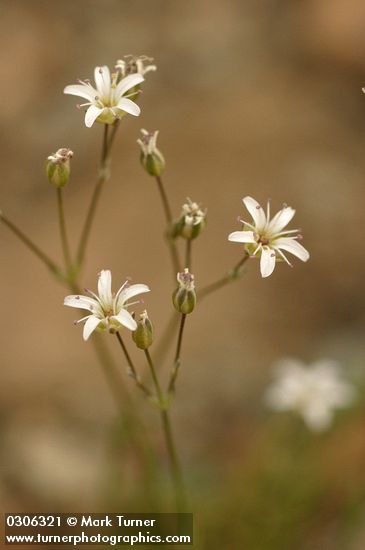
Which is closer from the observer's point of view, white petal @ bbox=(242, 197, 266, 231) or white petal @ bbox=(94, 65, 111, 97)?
white petal @ bbox=(242, 197, 266, 231)

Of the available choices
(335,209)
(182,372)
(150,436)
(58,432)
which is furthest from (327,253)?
(58,432)

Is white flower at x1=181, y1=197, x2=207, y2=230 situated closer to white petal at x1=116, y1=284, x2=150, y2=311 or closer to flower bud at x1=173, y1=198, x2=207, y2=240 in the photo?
flower bud at x1=173, y1=198, x2=207, y2=240

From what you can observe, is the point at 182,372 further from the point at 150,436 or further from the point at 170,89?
the point at 170,89

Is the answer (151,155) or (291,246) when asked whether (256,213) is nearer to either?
(291,246)

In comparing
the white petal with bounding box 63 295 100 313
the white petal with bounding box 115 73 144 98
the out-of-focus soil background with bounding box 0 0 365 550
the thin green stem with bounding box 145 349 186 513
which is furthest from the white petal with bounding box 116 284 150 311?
the out-of-focus soil background with bounding box 0 0 365 550

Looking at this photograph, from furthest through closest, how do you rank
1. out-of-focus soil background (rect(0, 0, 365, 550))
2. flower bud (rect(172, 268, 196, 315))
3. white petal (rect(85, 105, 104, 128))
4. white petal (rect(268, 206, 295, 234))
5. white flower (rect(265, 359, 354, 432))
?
out-of-focus soil background (rect(0, 0, 365, 550)) → white flower (rect(265, 359, 354, 432)) → white petal (rect(268, 206, 295, 234)) → white petal (rect(85, 105, 104, 128)) → flower bud (rect(172, 268, 196, 315))

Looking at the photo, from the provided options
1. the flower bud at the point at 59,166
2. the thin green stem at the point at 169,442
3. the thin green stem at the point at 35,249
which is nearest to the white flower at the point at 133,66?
the flower bud at the point at 59,166

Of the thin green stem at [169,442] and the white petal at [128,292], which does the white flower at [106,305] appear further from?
the thin green stem at [169,442]
